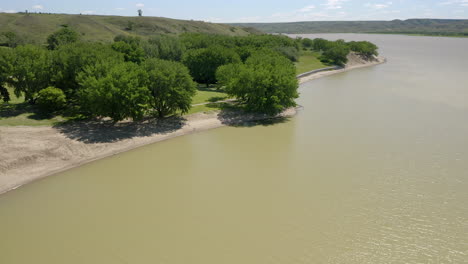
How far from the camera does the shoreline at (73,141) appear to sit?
3133 cm

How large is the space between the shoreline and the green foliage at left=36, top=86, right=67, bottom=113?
4344 millimetres

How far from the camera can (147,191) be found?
28469 mm

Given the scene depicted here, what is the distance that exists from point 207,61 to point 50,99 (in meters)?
33.6

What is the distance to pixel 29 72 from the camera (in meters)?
41.9

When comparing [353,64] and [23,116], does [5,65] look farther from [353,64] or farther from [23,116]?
[353,64]

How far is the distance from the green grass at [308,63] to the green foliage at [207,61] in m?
30.2

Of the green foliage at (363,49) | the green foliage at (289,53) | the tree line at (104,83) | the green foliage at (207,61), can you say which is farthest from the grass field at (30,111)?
the green foliage at (363,49)

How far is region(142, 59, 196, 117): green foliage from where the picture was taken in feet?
141

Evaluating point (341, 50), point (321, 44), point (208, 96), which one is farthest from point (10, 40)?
point (321, 44)

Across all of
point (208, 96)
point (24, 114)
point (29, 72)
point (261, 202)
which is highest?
point (29, 72)

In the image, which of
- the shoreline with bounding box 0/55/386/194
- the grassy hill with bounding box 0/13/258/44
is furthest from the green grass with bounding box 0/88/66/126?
the grassy hill with bounding box 0/13/258/44

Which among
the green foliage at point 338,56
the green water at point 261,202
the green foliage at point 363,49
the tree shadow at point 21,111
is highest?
the green foliage at point 363,49

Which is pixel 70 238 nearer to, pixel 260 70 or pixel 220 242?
pixel 220 242

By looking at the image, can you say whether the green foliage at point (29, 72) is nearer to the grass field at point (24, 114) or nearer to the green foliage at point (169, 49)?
the grass field at point (24, 114)
